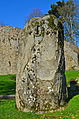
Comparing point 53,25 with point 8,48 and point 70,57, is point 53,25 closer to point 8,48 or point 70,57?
point 8,48

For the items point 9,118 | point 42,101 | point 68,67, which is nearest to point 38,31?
point 42,101

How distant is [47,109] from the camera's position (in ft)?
20.7

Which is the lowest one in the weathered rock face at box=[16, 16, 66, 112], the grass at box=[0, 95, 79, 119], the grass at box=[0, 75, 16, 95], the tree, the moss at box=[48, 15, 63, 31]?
the grass at box=[0, 95, 79, 119]

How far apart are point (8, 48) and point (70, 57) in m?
9.45

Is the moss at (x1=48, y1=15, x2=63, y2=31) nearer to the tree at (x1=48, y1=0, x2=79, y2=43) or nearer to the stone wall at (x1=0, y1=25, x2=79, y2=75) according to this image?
the stone wall at (x1=0, y1=25, x2=79, y2=75)

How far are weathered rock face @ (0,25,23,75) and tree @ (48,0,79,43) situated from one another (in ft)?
52.4

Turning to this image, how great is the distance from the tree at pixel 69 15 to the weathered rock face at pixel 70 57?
31.3 feet

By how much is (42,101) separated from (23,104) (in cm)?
65

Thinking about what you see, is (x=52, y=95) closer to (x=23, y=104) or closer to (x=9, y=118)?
(x=23, y=104)

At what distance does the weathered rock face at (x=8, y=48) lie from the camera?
25.1m

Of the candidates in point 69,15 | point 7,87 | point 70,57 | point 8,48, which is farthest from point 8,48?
point 69,15

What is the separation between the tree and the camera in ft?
129

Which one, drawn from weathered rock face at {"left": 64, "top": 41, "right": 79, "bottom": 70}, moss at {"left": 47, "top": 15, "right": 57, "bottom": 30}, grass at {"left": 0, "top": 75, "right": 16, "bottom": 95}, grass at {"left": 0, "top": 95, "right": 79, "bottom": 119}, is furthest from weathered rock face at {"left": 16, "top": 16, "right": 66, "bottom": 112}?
weathered rock face at {"left": 64, "top": 41, "right": 79, "bottom": 70}

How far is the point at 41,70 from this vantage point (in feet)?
21.4
